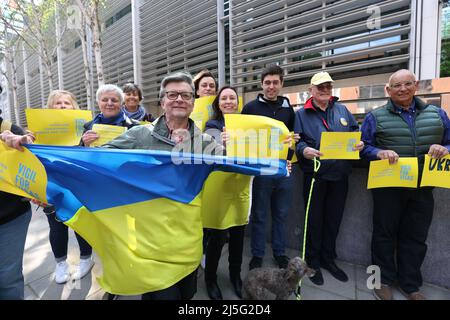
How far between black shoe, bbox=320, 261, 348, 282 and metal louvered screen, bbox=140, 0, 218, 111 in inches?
427

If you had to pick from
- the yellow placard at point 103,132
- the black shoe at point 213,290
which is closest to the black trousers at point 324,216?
the black shoe at point 213,290

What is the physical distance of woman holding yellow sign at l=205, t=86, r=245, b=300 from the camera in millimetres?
2604

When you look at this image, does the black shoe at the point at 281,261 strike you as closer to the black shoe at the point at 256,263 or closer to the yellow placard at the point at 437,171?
the black shoe at the point at 256,263

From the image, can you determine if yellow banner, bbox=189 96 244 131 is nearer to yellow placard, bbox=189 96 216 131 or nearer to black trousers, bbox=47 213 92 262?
yellow placard, bbox=189 96 216 131

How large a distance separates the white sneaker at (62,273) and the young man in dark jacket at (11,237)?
3.32 ft

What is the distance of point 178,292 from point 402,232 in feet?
7.82

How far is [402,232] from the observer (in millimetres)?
2773

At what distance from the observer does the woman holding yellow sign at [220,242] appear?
8.54 feet

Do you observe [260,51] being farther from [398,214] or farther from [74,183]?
[74,183]

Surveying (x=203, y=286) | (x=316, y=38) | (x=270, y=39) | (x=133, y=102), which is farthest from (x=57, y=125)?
(x=270, y=39)

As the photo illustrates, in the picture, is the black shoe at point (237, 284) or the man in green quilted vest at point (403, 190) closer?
the man in green quilted vest at point (403, 190)

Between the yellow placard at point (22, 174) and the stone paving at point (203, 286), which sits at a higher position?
the yellow placard at point (22, 174)

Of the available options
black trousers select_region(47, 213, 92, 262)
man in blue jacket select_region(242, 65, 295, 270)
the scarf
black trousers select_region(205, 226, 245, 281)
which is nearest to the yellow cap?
man in blue jacket select_region(242, 65, 295, 270)

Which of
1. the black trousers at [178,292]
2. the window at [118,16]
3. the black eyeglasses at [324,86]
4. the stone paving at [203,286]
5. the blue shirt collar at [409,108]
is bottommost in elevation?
the stone paving at [203,286]
